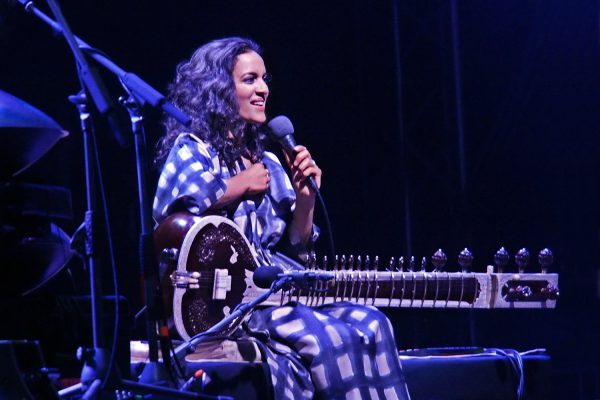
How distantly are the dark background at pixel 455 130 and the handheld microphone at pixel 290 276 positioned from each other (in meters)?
2.26

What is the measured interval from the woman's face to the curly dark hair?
19mm

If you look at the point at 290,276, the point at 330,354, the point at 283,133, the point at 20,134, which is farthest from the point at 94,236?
the point at 283,133

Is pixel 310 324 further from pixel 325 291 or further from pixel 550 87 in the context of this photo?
pixel 550 87

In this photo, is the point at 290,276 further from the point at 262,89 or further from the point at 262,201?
the point at 262,89

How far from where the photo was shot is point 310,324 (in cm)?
295

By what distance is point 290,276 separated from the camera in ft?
8.61

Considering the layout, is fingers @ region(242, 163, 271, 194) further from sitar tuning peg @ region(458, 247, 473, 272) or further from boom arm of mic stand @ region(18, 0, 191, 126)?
boom arm of mic stand @ region(18, 0, 191, 126)

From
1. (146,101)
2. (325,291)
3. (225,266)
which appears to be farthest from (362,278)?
(146,101)

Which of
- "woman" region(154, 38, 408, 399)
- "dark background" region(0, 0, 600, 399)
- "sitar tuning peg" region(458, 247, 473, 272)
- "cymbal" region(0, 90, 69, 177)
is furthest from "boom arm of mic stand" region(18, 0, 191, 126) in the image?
"dark background" region(0, 0, 600, 399)

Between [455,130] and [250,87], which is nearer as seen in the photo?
[250,87]

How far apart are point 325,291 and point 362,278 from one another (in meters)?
0.27

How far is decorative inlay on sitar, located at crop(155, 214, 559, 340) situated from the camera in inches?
119

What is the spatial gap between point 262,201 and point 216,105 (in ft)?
1.27

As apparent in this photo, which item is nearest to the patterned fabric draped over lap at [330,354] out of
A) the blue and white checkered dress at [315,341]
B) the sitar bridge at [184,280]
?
the blue and white checkered dress at [315,341]
